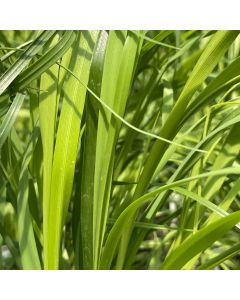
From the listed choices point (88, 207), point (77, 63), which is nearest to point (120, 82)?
point (77, 63)

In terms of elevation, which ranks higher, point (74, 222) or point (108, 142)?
point (108, 142)

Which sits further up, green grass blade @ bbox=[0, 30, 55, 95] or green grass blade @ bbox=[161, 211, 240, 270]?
green grass blade @ bbox=[0, 30, 55, 95]

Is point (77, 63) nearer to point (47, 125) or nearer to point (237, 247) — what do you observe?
point (47, 125)

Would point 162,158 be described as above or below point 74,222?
above

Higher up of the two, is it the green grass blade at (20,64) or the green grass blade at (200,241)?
the green grass blade at (20,64)

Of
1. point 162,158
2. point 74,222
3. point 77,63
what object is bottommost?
point 74,222

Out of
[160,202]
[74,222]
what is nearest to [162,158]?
[160,202]

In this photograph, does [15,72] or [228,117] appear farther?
[228,117]

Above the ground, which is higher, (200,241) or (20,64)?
(20,64)

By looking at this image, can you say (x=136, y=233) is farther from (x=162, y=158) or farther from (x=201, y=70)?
(x=201, y=70)
